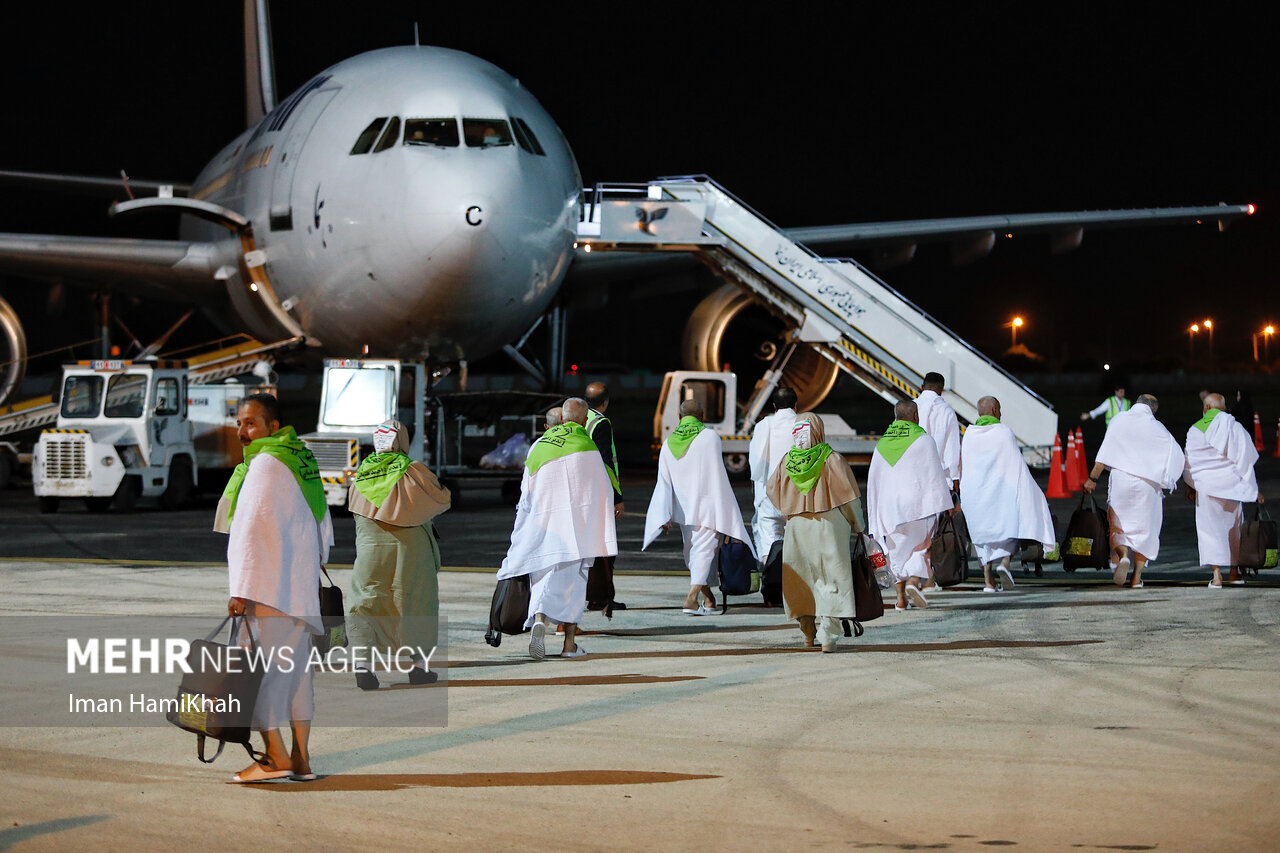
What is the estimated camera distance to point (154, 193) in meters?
24.5

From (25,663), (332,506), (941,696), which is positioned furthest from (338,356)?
(941,696)

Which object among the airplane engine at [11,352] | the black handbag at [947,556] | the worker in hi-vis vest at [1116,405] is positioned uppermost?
the airplane engine at [11,352]

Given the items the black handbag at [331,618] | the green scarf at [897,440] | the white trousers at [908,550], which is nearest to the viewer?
the black handbag at [331,618]

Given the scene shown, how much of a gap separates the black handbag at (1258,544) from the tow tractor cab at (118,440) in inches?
485

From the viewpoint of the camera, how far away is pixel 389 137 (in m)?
17.3

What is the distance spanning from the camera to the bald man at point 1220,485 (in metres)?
11.7

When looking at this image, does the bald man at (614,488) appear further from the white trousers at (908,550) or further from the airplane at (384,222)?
the airplane at (384,222)

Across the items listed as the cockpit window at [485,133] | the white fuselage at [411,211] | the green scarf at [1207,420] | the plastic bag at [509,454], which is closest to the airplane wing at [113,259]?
the white fuselage at [411,211]

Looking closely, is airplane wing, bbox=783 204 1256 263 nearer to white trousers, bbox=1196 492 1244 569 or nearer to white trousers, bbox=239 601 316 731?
white trousers, bbox=1196 492 1244 569

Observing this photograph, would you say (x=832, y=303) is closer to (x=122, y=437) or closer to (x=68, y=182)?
(x=122, y=437)

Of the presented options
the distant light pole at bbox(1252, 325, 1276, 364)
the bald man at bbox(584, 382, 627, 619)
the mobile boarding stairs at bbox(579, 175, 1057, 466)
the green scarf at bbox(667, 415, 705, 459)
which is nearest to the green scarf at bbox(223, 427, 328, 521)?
the bald man at bbox(584, 382, 627, 619)

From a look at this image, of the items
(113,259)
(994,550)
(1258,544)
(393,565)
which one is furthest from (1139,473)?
(113,259)

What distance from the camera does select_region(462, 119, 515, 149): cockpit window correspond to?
17078 mm

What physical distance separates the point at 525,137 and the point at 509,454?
161 inches
